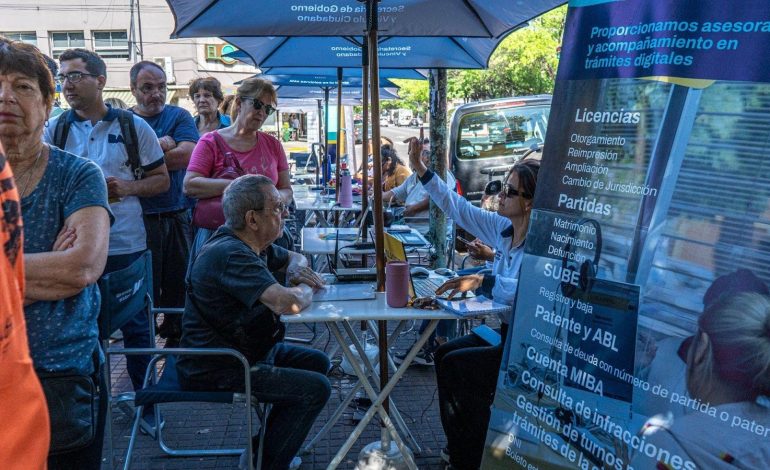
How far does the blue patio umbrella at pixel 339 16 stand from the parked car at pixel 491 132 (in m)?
5.84

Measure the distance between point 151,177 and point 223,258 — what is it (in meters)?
1.22

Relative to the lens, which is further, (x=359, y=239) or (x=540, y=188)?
(x=359, y=239)

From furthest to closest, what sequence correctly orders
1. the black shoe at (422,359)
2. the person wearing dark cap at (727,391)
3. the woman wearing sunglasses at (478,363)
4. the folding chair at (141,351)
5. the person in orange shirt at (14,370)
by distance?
the black shoe at (422,359) < the woman wearing sunglasses at (478,363) < the folding chair at (141,351) < the person wearing dark cap at (727,391) < the person in orange shirt at (14,370)

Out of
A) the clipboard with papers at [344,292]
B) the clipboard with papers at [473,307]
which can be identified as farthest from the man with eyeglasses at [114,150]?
the clipboard with papers at [473,307]

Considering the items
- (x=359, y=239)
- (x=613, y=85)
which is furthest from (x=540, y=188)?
(x=359, y=239)

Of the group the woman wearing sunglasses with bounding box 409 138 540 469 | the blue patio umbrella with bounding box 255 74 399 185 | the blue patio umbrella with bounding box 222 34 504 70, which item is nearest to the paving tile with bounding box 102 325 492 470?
the woman wearing sunglasses with bounding box 409 138 540 469

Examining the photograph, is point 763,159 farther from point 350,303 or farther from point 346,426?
point 346,426

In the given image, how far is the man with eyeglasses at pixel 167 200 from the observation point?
4.28m

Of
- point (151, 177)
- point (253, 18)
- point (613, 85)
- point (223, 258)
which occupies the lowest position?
point (223, 258)

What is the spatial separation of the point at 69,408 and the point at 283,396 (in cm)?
110

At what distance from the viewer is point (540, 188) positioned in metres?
1.85

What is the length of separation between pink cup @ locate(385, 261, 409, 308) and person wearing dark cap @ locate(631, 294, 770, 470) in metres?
1.50

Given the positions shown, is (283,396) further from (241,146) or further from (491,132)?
(491,132)

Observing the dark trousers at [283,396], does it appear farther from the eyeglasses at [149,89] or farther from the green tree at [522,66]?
the green tree at [522,66]
